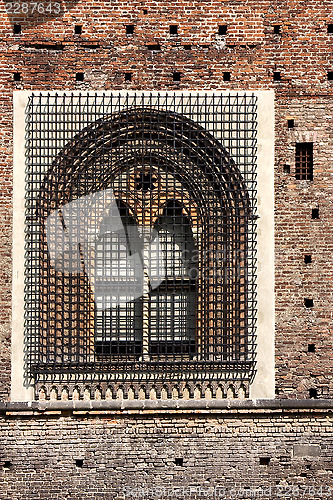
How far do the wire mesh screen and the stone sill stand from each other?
0.32m

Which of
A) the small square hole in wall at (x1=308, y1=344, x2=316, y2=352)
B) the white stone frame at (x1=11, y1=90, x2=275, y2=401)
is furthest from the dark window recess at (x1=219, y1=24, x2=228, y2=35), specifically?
the small square hole in wall at (x1=308, y1=344, x2=316, y2=352)

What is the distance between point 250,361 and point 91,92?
4139mm

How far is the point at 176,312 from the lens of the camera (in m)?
8.37

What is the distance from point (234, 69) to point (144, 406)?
4.65m

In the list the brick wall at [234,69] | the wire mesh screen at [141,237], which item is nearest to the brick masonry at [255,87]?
the brick wall at [234,69]

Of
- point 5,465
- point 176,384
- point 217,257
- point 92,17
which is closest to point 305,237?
point 217,257

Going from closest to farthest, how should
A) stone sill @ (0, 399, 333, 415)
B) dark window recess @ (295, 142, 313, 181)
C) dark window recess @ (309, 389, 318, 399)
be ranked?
1. stone sill @ (0, 399, 333, 415)
2. dark window recess @ (309, 389, 318, 399)
3. dark window recess @ (295, 142, 313, 181)

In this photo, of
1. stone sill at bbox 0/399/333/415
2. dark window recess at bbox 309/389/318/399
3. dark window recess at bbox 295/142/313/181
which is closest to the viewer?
stone sill at bbox 0/399/333/415

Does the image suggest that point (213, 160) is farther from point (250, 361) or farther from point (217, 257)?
point (250, 361)

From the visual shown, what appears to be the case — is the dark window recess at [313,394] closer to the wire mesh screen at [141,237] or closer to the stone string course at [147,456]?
the stone string course at [147,456]

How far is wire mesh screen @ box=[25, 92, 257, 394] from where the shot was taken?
26.6ft

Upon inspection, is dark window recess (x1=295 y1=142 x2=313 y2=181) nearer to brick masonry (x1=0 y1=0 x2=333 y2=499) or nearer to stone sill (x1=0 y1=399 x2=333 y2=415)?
brick masonry (x1=0 y1=0 x2=333 y2=499)

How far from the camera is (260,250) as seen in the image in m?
8.23

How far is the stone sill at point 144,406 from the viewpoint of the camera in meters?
8.07
